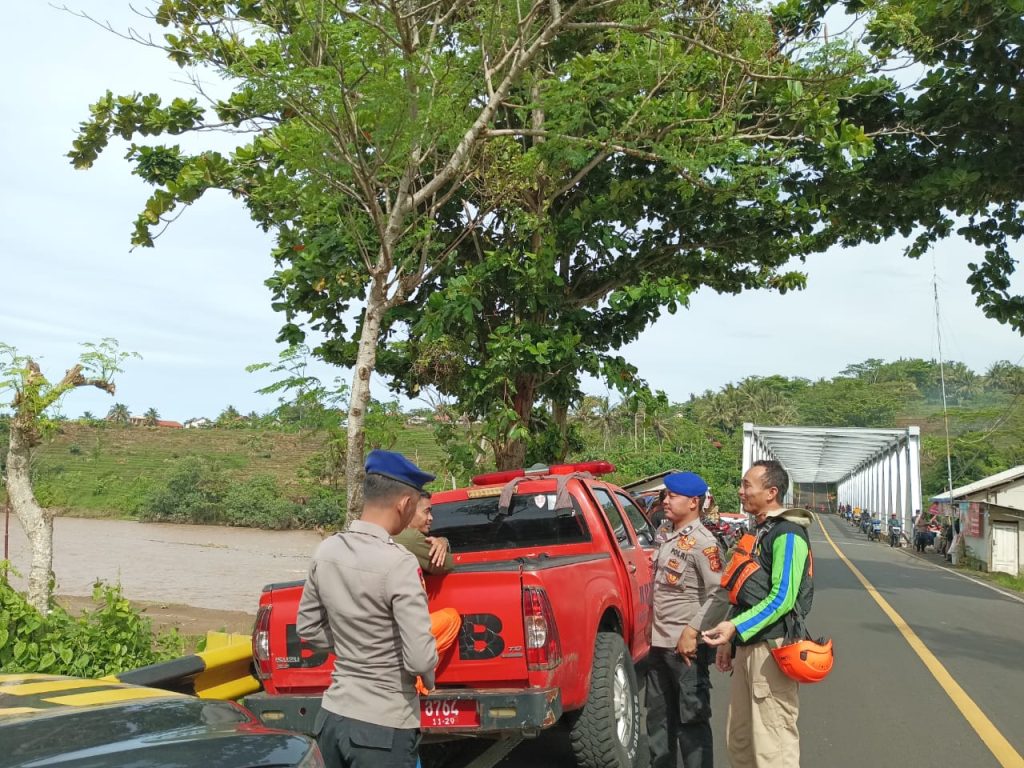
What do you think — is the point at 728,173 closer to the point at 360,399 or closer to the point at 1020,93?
the point at 1020,93

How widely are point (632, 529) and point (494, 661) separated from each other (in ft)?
8.75

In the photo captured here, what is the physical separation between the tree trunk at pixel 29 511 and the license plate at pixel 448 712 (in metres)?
4.60

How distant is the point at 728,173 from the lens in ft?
38.8

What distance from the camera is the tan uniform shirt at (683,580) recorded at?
5180mm

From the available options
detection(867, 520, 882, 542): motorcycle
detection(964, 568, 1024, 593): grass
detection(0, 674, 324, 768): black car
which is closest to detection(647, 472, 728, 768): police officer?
detection(0, 674, 324, 768): black car

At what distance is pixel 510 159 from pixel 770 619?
832cm

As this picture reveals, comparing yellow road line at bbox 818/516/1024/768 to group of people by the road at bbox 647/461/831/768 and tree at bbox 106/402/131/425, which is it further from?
tree at bbox 106/402/131/425

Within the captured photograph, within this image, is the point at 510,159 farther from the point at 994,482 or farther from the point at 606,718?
the point at 994,482

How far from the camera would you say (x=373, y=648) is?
3158 mm

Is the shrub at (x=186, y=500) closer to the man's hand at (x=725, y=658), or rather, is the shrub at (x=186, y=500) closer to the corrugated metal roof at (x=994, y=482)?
the corrugated metal roof at (x=994, y=482)

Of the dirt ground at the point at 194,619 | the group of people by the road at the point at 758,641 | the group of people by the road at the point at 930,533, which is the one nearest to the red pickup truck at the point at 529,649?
the group of people by the road at the point at 758,641

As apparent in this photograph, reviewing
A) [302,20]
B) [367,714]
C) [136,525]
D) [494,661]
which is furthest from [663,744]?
[136,525]

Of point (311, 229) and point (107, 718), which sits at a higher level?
point (311, 229)

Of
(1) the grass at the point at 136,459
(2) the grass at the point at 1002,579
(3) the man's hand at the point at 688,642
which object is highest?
(1) the grass at the point at 136,459
